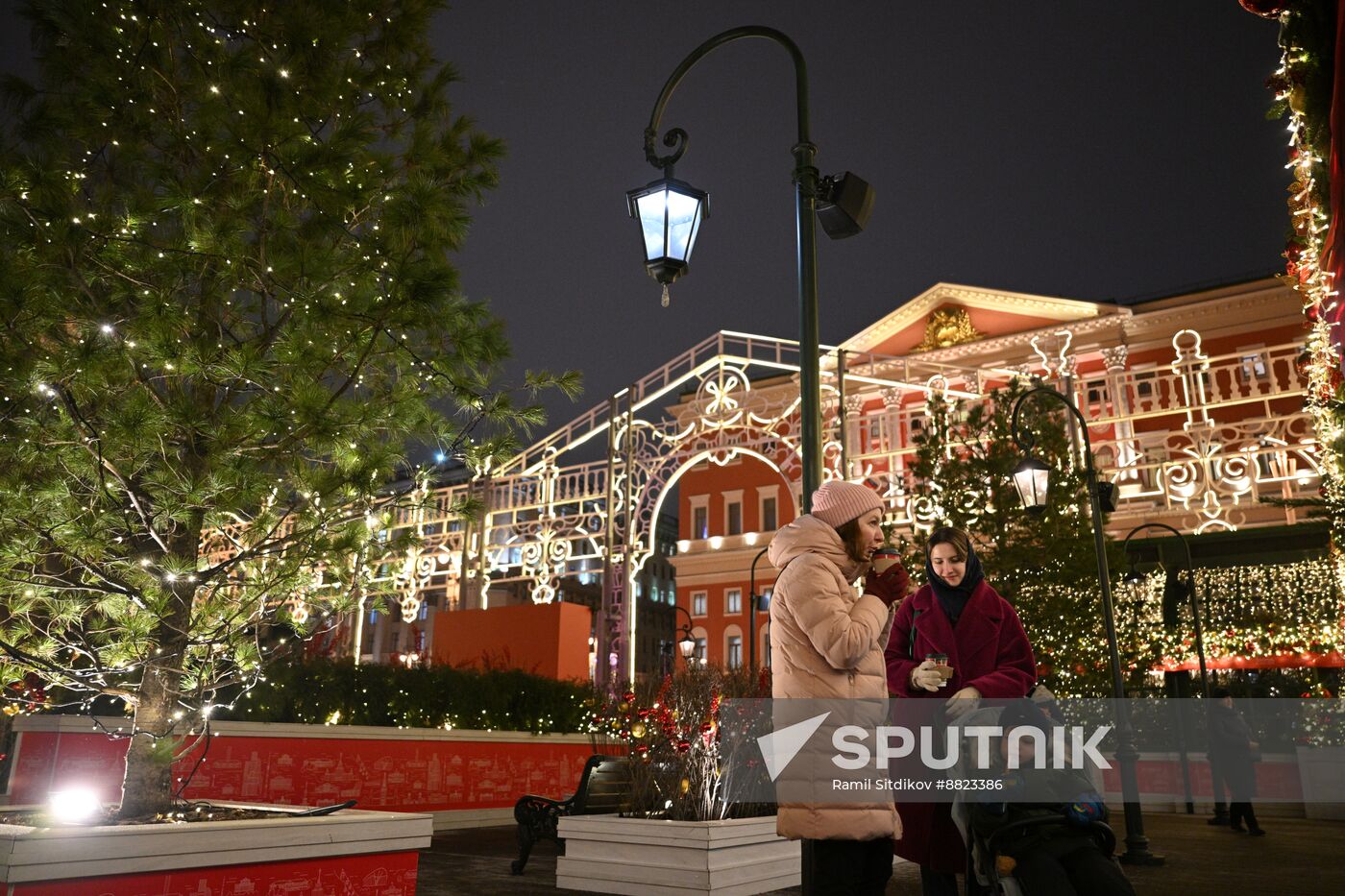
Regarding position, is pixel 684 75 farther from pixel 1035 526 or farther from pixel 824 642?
pixel 1035 526

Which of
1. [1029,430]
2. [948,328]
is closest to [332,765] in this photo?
[1029,430]

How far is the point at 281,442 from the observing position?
16.7 feet

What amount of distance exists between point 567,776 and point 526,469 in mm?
10941

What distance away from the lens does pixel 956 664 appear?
433cm

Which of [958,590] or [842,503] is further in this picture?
[958,590]

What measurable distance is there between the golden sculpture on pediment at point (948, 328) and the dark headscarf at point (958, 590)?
29.7 metres

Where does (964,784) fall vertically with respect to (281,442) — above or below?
below

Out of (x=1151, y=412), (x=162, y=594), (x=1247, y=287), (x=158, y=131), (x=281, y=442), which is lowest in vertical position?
(x=162, y=594)

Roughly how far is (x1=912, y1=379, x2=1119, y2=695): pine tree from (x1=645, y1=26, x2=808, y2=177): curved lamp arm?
9737 mm

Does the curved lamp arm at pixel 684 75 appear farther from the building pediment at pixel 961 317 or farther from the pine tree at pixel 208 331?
the building pediment at pixel 961 317

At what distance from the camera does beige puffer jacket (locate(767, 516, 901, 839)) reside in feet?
11.3

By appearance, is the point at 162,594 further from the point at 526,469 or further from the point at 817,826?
the point at 526,469

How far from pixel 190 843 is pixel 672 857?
373 centimetres

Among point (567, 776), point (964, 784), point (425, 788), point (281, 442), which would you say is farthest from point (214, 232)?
point (567, 776)
